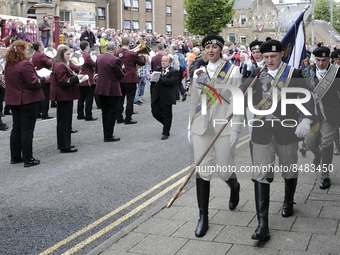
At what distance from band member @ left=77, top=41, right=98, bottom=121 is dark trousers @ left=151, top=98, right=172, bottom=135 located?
305cm

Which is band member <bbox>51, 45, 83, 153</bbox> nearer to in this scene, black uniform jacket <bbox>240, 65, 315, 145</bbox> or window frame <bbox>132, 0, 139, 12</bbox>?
black uniform jacket <bbox>240, 65, 315, 145</bbox>

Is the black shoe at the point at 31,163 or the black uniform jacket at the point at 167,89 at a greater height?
the black uniform jacket at the point at 167,89

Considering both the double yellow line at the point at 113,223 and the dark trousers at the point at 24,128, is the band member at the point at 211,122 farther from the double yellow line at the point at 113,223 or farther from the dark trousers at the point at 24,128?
the dark trousers at the point at 24,128

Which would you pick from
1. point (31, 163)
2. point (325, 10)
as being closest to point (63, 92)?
point (31, 163)

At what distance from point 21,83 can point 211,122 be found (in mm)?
4564

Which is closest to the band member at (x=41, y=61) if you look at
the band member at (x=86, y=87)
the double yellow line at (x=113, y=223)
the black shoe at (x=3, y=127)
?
the band member at (x=86, y=87)

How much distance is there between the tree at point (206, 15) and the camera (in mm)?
62959

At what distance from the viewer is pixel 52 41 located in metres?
23.9

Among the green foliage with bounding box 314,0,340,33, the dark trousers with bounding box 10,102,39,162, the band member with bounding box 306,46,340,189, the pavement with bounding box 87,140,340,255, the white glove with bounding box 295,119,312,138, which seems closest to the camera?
the pavement with bounding box 87,140,340,255

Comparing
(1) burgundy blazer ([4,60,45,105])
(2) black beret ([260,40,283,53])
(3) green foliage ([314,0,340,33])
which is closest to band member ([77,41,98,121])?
(1) burgundy blazer ([4,60,45,105])

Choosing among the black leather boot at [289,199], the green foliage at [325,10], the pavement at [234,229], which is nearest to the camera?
the pavement at [234,229]

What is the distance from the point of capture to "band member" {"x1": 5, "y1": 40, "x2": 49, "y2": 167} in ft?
27.8

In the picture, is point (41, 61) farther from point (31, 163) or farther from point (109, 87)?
point (31, 163)

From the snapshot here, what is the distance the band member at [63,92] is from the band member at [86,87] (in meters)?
3.76
